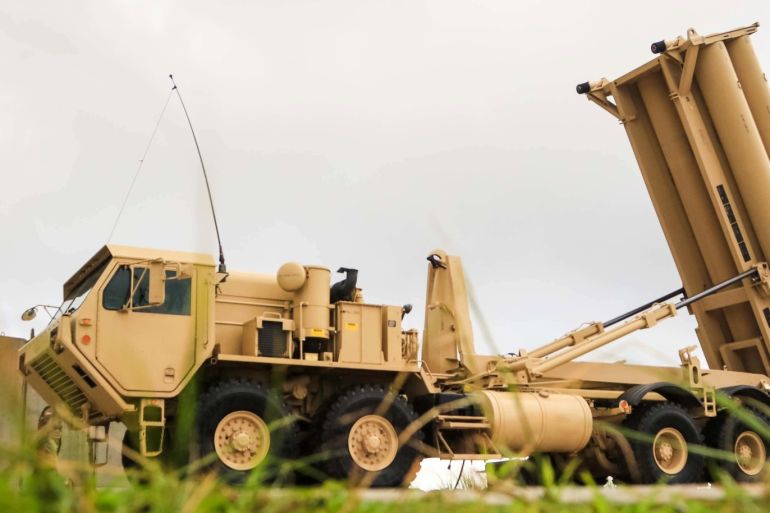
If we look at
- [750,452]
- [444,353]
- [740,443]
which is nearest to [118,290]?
[444,353]

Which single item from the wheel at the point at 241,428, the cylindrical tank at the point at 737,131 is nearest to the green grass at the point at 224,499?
the wheel at the point at 241,428

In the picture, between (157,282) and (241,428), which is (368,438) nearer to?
(241,428)

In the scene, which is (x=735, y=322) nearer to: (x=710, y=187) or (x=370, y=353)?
(x=710, y=187)

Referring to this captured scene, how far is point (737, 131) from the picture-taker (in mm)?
11281

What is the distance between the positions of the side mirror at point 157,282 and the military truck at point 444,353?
1 cm

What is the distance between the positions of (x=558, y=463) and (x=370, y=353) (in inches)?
106

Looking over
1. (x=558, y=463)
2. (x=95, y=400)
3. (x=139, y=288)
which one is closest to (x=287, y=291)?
(x=139, y=288)

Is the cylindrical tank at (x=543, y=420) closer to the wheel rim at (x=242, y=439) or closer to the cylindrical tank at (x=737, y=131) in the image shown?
the wheel rim at (x=242, y=439)

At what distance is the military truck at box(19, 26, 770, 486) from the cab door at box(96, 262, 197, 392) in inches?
0.7

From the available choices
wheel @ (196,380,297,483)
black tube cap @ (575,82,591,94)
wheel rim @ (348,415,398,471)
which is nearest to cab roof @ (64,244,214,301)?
wheel @ (196,380,297,483)

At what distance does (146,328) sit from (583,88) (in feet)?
22.8

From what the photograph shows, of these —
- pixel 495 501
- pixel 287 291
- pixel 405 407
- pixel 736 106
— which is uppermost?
pixel 736 106

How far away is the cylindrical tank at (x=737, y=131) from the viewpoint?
11.2 meters

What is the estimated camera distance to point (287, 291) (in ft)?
31.0
